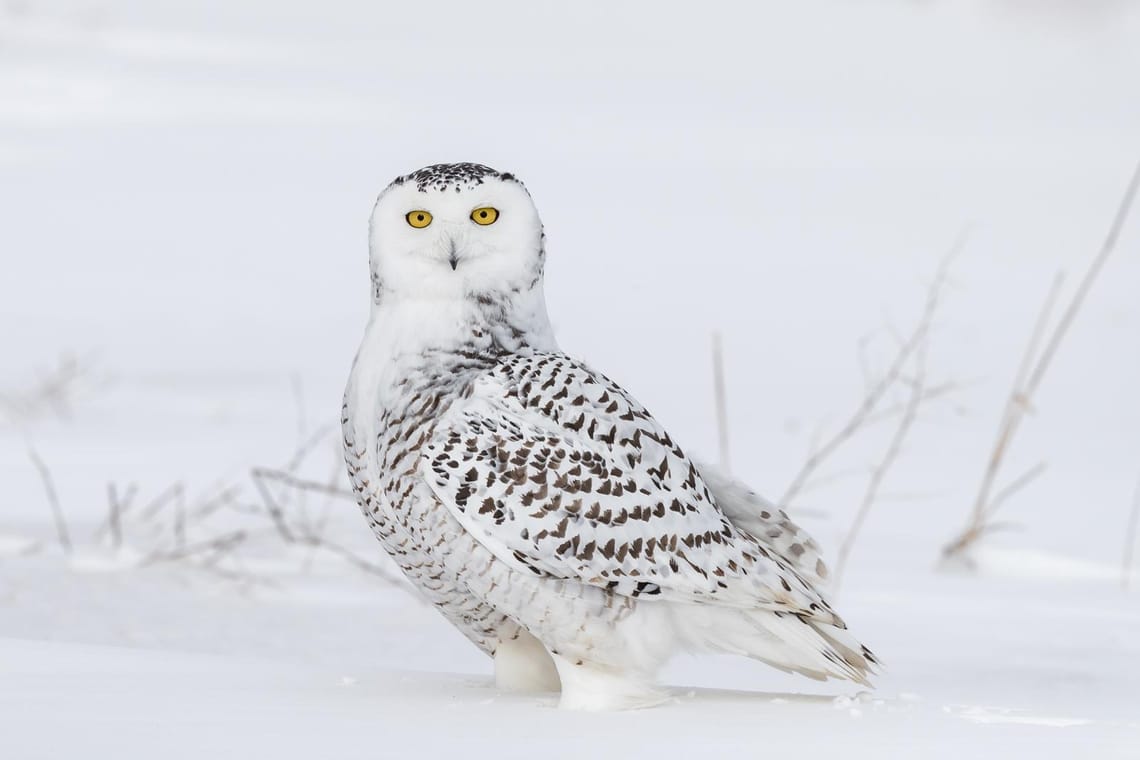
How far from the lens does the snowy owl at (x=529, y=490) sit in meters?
2.67

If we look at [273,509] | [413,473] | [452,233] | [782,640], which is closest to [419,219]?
[452,233]

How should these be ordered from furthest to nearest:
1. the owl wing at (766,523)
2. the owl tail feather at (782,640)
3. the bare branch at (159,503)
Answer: the bare branch at (159,503) → the owl wing at (766,523) → the owl tail feather at (782,640)

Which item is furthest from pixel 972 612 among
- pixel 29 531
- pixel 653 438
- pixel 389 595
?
pixel 29 531

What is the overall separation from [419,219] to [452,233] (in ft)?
0.20

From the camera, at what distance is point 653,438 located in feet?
9.31

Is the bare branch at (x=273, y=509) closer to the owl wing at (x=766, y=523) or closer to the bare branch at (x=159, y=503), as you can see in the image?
the bare branch at (x=159, y=503)

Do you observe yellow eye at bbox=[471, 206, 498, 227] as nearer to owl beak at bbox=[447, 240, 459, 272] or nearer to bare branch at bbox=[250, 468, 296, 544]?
owl beak at bbox=[447, 240, 459, 272]

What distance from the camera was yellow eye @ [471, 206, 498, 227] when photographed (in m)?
2.83

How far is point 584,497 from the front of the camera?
2.69 meters

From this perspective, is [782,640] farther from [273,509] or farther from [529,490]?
[273,509]

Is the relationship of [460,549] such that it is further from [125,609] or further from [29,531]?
[29,531]

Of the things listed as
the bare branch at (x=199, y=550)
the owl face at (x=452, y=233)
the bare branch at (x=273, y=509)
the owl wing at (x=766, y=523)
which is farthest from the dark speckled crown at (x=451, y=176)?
the bare branch at (x=199, y=550)

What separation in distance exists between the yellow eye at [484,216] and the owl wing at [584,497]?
0.75ft

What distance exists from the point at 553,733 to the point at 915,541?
8.81 ft
